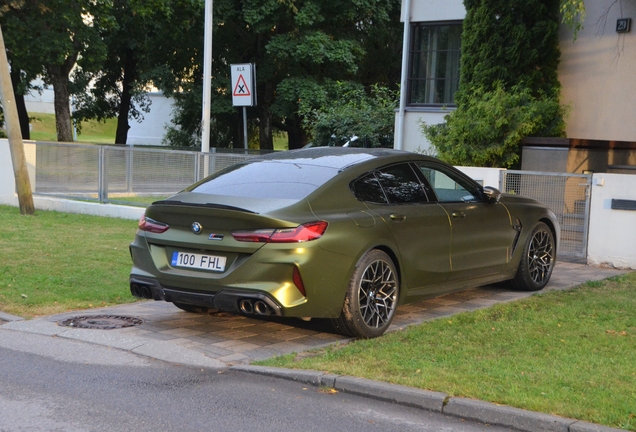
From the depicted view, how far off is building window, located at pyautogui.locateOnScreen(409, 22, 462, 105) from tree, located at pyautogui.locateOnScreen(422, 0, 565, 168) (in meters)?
2.05

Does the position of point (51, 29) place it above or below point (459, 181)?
above

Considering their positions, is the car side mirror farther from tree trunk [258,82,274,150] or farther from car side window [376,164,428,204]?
tree trunk [258,82,274,150]

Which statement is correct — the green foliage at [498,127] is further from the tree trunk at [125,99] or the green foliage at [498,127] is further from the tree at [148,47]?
the tree trunk at [125,99]

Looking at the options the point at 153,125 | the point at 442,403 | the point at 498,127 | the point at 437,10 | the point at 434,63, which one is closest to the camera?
the point at 442,403

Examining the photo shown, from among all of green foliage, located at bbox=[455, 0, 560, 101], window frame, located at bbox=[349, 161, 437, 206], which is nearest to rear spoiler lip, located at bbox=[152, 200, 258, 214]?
window frame, located at bbox=[349, 161, 437, 206]

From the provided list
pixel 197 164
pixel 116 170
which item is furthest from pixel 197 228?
pixel 116 170

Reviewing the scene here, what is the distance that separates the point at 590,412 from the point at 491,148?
1047 cm

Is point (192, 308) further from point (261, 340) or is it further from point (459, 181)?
point (459, 181)

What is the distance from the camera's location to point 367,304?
7297 mm

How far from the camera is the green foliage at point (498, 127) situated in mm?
15398

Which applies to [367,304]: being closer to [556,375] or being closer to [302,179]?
[302,179]

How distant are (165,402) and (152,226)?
7.23 feet

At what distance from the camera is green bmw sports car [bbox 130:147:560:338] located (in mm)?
6820

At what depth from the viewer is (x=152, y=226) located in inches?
294
